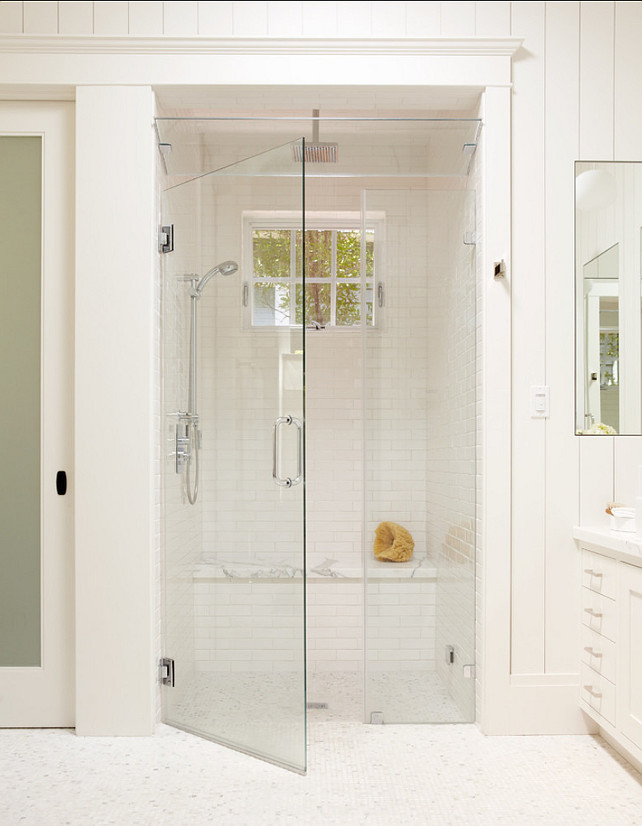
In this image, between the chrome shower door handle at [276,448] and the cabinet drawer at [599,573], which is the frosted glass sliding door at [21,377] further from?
the cabinet drawer at [599,573]

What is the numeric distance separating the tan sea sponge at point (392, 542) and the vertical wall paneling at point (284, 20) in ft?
6.38

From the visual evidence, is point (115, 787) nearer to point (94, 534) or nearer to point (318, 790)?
point (318, 790)

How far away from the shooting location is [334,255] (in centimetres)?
339

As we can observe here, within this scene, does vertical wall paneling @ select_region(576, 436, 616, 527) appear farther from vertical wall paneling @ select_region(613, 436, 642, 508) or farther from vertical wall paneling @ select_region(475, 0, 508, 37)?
vertical wall paneling @ select_region(475, 0, 508, 37)

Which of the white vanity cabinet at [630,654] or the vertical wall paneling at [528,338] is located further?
the vertical wall paneling at [528,338]

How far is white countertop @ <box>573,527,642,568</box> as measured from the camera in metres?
2.35

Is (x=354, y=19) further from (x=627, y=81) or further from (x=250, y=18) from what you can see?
(x=627, y=81)

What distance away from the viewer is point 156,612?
2.88 meters

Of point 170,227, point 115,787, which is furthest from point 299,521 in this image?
point 170,227

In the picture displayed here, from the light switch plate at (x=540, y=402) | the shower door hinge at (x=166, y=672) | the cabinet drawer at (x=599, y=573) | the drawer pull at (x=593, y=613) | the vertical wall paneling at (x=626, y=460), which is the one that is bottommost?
the shower door hinge at (x=166, y=672)

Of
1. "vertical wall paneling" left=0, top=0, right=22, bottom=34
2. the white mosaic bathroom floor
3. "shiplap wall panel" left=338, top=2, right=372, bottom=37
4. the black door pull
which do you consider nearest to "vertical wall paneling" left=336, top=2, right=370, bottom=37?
"shiplap wall panel" left=338, top=2, right=372, bottom=37

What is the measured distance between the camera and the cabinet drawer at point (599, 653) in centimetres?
255

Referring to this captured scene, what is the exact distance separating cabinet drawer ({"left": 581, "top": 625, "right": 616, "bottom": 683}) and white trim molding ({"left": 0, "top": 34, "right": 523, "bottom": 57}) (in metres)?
2.20

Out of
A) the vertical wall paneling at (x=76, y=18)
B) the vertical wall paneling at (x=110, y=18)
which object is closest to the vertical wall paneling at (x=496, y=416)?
the vertical wall paneling at (x=110, y=18)
